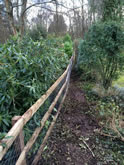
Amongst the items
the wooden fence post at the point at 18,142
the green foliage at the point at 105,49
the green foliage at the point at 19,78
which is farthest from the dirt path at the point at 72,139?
the green foliage at the point at 105,49

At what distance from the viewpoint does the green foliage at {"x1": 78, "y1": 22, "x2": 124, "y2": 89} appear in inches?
161

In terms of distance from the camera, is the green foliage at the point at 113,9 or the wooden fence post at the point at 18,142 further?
the green foliage at the point at 113,9

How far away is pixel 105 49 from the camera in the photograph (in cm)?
432

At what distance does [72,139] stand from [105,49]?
127 inches

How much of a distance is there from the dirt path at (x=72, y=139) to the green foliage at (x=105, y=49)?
6.07ft

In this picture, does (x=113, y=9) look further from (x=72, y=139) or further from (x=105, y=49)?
(x=72, y=139)

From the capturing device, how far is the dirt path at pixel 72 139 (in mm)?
2148

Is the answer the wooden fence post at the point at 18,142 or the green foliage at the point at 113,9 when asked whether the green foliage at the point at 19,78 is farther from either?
the green foliage at the point at 113,9

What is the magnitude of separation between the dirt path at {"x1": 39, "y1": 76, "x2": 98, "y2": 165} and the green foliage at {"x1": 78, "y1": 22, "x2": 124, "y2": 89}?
6.07 feet

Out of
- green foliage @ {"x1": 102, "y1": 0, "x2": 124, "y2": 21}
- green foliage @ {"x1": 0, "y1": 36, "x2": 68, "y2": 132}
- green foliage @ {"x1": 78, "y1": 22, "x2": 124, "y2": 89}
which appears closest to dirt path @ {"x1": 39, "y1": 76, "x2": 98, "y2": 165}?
green foliage @ {"x1": 0, "y1": 36, "x2": 68, "y2": 132}

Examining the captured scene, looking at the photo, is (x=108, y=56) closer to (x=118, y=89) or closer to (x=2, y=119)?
(x=118, y=89)

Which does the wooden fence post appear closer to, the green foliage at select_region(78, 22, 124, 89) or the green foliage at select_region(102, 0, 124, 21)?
the green foliage at select_region(78, 22, 124, 89)

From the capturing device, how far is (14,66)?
184cm

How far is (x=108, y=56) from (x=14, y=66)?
11.9 ft
